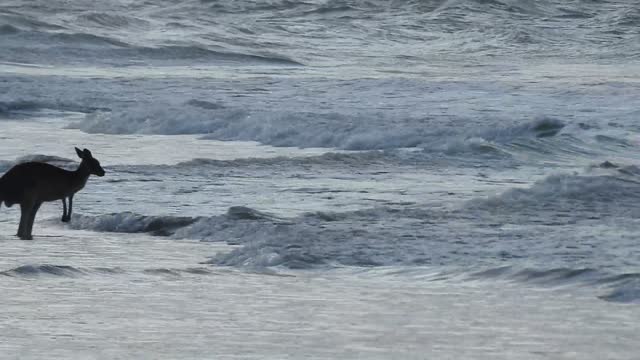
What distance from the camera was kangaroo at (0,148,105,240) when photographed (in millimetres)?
10766

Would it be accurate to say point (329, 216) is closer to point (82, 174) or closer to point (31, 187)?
point (82, 174)

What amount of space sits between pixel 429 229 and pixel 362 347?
380cm

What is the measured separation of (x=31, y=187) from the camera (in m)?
10.8

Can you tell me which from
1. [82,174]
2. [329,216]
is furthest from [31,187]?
[329,216]

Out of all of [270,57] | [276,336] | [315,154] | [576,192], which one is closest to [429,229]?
[576,192]

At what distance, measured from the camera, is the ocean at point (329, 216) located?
24.8ft

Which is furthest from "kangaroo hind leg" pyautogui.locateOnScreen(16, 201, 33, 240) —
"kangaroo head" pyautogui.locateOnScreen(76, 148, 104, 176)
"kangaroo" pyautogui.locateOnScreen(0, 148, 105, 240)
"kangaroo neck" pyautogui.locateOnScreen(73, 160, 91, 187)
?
"kangaroo head" pyautogui.locateOnScreen(76, 148, 104, 176)

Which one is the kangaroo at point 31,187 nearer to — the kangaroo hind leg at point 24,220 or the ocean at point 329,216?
the kangaroo hind leg at point 24,220

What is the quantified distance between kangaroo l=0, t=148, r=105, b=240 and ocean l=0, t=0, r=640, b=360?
0.20 m

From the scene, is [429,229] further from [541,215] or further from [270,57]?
[270,57]

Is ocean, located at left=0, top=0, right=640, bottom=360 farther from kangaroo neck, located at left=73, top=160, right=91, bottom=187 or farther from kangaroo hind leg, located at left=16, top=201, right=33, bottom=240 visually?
kangaroo neck, located at left=73, top=160, right=91, bottom=187

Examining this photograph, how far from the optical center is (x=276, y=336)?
7434 mm

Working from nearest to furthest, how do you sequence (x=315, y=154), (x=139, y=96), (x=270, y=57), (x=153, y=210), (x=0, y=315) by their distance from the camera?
1. (x=0, y=315)
2. (x=153, y=210)
3. (x=315, y=154)
4. (x=139, y=96)
5. (x=270, y=57)

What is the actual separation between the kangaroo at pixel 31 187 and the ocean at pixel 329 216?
205mm
